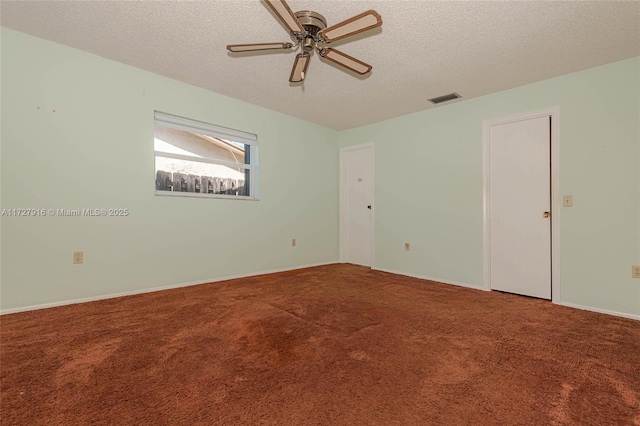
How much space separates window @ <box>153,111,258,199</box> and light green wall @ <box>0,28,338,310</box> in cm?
12

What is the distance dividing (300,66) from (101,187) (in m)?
2.29

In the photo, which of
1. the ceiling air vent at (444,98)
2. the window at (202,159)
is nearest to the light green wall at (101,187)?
the window at (202,159)

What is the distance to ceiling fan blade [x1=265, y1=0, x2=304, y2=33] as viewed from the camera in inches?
63.0

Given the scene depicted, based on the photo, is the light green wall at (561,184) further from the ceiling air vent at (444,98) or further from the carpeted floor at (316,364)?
the carpeted floor at (316,364)

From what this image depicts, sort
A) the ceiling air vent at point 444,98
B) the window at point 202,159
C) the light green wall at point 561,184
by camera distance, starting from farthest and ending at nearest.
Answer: the ceiling air vent at point 444,98, the window at point 202,159, the light green wall at point 561,184

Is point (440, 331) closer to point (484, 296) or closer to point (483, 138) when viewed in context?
point (484, 296)

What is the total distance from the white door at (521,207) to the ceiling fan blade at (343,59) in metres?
2.05

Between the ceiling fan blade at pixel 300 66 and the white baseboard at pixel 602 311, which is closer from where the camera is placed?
the ceiling fan blade at pixel 300 66

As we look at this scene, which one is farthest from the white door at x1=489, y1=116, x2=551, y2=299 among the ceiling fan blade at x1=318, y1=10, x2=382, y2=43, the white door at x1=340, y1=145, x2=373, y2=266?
the ceiling fan blade at x1=318, y1=10, x2=382, y2=43

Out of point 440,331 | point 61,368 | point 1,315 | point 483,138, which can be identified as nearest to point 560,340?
point 440,331

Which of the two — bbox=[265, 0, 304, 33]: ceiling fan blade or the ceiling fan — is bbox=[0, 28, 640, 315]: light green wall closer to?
the ceiling fan

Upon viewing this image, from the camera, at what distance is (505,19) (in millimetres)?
2127

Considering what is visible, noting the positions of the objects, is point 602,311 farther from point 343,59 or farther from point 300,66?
point 300,66

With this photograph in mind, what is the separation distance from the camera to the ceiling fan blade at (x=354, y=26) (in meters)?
1.64
